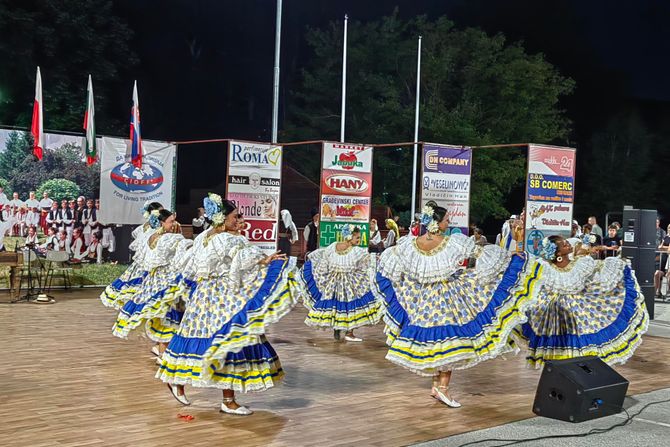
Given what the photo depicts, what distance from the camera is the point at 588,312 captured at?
7.18 m

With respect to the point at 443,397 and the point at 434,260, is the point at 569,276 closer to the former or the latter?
the point at 434,260

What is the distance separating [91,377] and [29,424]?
5.49 feet

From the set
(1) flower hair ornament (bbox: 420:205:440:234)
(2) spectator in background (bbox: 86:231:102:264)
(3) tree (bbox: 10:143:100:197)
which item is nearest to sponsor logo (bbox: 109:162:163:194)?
(3) tree (bbox: 10:143:100:197)

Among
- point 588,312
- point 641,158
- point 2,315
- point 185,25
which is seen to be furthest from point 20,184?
point 641,158

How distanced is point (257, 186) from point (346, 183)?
1346 millimetres

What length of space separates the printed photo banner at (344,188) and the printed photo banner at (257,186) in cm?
80

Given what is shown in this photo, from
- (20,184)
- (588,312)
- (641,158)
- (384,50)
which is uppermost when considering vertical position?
(384,50)

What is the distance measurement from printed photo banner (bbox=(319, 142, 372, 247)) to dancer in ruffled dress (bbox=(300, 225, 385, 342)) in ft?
6.97

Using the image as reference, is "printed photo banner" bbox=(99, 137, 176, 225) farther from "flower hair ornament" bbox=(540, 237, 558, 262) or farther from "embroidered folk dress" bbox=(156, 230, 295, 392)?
"flower hair ornament" bbox=(540, 237, 558, 262)

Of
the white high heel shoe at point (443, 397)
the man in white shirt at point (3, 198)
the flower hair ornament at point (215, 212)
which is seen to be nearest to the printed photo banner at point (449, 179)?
the white high heel shoe at point (443, 397)

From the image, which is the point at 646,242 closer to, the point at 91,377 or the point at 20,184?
the point at 91,377

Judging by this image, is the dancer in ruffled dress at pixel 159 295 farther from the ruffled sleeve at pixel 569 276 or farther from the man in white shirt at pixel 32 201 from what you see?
the man in white shirt at pixel 32 201

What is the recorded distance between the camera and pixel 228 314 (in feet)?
18.8

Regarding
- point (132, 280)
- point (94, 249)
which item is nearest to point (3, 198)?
point (94, 249)
